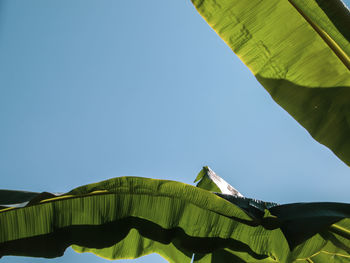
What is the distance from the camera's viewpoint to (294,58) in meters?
1.38

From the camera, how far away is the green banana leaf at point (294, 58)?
4.33 ft

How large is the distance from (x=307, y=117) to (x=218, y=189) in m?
0.62

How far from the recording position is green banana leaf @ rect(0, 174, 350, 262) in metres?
1.02

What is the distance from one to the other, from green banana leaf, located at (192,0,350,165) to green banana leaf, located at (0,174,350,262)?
1.38 ft

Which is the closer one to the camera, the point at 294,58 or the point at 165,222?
the point at 165,222

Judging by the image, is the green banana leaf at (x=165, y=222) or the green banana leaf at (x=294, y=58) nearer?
the green banana leaf at (x=165, y=222)

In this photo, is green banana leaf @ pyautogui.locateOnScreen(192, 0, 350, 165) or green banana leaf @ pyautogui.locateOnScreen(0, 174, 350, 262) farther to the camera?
green banana leaf @ pyautogui.locateOnScreen(192, 0, 350, 165)

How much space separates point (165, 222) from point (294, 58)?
927 mm

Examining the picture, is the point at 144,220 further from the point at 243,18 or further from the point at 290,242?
the point at 243,18

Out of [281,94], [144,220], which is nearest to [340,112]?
[281,94]

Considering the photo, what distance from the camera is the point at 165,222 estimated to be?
1165 mm

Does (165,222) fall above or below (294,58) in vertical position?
below

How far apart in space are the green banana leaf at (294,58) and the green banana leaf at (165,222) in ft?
1.38

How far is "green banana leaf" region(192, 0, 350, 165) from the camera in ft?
4.33
